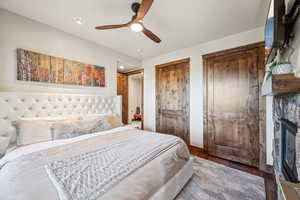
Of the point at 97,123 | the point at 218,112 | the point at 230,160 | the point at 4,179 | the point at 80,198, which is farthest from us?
the point at 218,112

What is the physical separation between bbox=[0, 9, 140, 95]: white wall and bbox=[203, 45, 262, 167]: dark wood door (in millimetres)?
2770

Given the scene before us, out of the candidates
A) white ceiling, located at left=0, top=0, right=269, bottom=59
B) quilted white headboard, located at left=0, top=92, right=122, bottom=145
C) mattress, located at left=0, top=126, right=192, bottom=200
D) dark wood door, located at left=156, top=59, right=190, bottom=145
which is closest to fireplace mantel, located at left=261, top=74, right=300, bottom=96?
mattress, located at left=0, top=126, right=192, bottom=200

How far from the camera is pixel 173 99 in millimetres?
3576

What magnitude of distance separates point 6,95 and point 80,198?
215cm

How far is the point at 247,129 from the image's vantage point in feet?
8.04

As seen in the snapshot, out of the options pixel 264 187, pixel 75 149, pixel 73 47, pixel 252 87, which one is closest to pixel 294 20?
pixel 252 87

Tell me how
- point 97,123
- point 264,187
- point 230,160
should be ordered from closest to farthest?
1. point 264,187
2. point 97,123
3. point 230,160

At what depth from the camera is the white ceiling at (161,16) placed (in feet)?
5.85

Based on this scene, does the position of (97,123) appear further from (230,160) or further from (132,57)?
(230,160)

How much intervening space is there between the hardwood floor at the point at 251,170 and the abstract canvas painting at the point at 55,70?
2961mm

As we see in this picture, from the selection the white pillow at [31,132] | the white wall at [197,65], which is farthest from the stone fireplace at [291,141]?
the white pillow at [31,132]

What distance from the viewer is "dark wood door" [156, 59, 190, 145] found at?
11.0ft

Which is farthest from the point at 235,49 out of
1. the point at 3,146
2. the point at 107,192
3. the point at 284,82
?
the point at 3,146

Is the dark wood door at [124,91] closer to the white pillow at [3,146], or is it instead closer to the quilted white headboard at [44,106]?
the quilted white headboard at [44,106]
